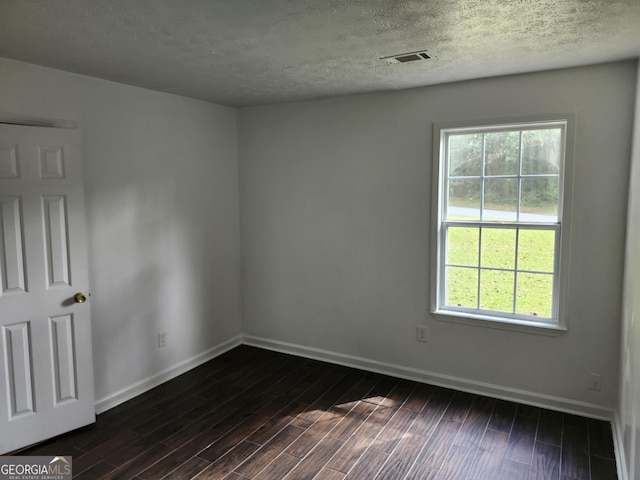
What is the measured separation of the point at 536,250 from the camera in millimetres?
3273

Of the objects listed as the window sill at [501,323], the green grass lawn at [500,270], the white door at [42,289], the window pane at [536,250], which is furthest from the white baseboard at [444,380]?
the white door at [42,289]

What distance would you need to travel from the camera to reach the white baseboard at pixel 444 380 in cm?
316

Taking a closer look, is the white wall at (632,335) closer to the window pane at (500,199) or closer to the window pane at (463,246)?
the window pane at (500,199)

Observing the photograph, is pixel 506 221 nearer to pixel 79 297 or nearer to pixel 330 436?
pixel 330 436

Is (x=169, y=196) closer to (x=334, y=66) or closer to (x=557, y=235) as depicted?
(x=334, y=66)

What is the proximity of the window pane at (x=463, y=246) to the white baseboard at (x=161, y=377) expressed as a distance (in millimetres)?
2341

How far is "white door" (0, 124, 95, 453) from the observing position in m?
2.69

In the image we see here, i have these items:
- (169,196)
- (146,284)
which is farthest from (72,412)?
(169,196)

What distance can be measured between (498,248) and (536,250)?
0.26 metres

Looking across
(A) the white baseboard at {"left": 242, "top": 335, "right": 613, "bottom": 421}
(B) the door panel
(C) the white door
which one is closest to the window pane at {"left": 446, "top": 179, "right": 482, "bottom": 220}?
(A) the white baseboard at {"left": 242, "top": 335, "right": 613, "bottom": 421}

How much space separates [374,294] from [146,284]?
1.92 m

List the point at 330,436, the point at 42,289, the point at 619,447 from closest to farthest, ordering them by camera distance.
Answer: the point at 619,447
the point at 42,289
the point at 330,436

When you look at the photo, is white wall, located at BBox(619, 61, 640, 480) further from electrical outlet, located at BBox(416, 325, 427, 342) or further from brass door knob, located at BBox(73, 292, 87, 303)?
brass door knob, located at BBox(73, 292, 87, 303)

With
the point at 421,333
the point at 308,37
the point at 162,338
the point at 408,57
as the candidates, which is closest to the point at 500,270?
the point at 421,333
